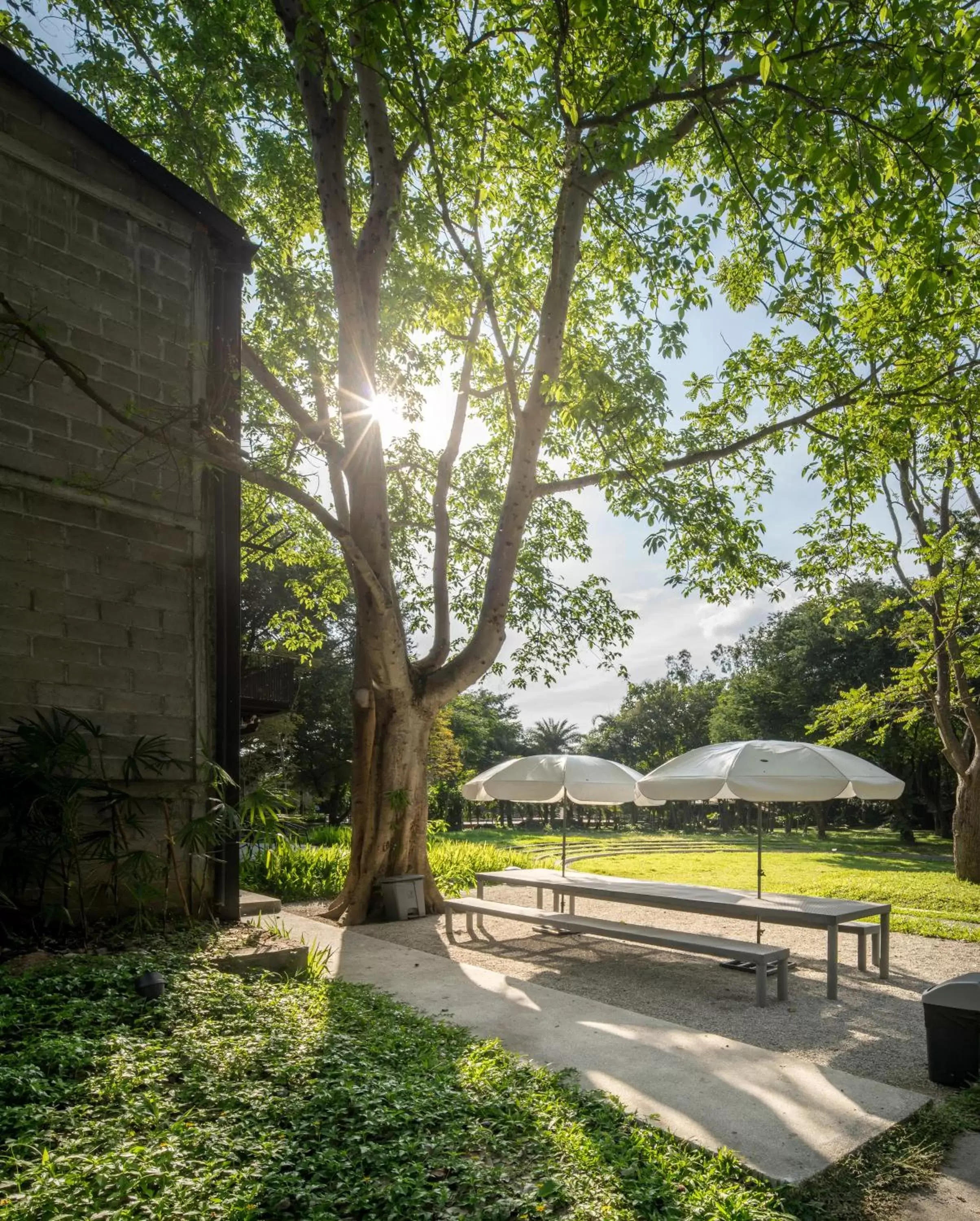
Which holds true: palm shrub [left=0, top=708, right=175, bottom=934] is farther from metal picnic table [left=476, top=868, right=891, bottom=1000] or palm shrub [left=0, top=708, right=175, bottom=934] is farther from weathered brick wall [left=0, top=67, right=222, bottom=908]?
metal picnic table [left=476, top=868, right=891, bottom=1000]

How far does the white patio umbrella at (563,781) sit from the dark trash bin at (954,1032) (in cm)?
533

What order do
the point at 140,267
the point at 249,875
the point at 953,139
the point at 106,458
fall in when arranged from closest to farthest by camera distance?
the point at 953,139 → the point at 106,458 → the point at 140,267 → the point at 249,875

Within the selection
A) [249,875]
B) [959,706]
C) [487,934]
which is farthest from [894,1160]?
[959,706]

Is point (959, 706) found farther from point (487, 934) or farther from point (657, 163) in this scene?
point (657, 163)

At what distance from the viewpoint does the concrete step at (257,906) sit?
9.84m

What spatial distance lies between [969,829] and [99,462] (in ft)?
56.1

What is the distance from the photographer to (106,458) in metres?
7.61

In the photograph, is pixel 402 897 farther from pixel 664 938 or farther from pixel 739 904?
pixel 739 904

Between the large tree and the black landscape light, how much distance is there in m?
4.61

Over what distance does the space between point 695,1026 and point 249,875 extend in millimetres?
9261

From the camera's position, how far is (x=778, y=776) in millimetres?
8648

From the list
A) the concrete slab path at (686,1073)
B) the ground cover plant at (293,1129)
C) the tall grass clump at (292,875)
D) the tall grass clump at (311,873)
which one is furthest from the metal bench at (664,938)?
the tall grass clump at (292,875)

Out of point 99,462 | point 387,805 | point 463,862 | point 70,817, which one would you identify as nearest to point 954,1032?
point 70,817

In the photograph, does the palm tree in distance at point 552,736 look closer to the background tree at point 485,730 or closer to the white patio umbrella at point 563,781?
the background tree at point 485,730
